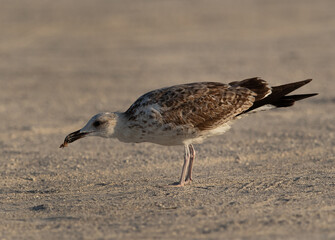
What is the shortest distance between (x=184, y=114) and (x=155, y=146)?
2412 mm

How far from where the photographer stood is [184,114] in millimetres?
7531

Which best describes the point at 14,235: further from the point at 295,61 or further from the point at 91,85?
the point at 295,61

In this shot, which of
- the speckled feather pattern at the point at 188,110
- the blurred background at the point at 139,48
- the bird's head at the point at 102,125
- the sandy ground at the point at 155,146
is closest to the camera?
the sandy ground at the point at 155,146

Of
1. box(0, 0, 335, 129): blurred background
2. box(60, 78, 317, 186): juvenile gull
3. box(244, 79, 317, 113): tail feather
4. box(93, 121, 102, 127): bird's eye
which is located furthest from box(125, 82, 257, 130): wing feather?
box(0, 0, 335, 129): blurred background

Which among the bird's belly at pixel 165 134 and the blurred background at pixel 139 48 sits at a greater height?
the blurred background at pixel 139 48

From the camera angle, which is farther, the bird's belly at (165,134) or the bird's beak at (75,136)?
the bird's beak at (75,136)

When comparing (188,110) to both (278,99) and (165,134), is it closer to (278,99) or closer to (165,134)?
(165,134)

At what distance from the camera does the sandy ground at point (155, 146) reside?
6.33 metres

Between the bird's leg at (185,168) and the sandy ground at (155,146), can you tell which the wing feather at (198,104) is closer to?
the bird's leg at (185,168)

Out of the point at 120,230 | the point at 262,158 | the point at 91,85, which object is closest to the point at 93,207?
the point at 120,230

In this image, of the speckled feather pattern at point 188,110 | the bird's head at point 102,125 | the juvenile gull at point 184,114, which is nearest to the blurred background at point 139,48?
the bird's head at point 102,125

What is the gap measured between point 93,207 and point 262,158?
3048 mm

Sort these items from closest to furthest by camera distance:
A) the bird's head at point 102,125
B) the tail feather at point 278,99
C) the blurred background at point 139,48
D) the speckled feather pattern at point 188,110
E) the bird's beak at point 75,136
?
the speckled feather pattern at point 188,110 < the bird's head at point 102,125 < the bird's beak at point 75,136 < the tail feather at point 278,99 < the blurred background at point 139,48

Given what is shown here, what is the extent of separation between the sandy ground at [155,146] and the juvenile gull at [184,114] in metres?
0.65
